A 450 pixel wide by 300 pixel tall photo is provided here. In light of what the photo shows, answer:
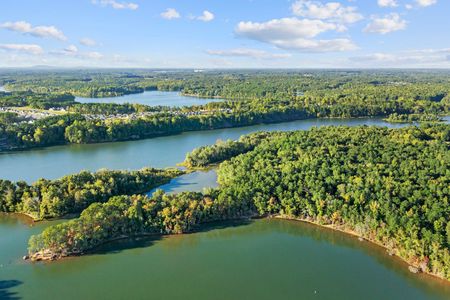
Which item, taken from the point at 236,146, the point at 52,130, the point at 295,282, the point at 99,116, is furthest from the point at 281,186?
the point at 99,116

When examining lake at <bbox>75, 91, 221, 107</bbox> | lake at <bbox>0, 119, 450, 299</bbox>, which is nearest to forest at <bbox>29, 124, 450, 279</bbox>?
lake at <bbox>0, 119, 450, 299</bbox>

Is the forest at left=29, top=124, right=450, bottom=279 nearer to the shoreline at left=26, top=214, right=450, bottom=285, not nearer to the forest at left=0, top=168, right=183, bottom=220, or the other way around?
the shoreline at left=26, top=214, right=450, bottom=285

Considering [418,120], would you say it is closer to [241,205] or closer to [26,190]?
[241,205]

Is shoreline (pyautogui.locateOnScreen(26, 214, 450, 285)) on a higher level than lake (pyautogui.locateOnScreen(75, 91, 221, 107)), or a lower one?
lower

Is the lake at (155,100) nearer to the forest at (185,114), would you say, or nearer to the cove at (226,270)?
the forest at (185,114)

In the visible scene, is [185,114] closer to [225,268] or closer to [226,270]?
[225,268]

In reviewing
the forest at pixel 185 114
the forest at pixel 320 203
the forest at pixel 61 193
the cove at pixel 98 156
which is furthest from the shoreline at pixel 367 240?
the forest at pixel 185 114
